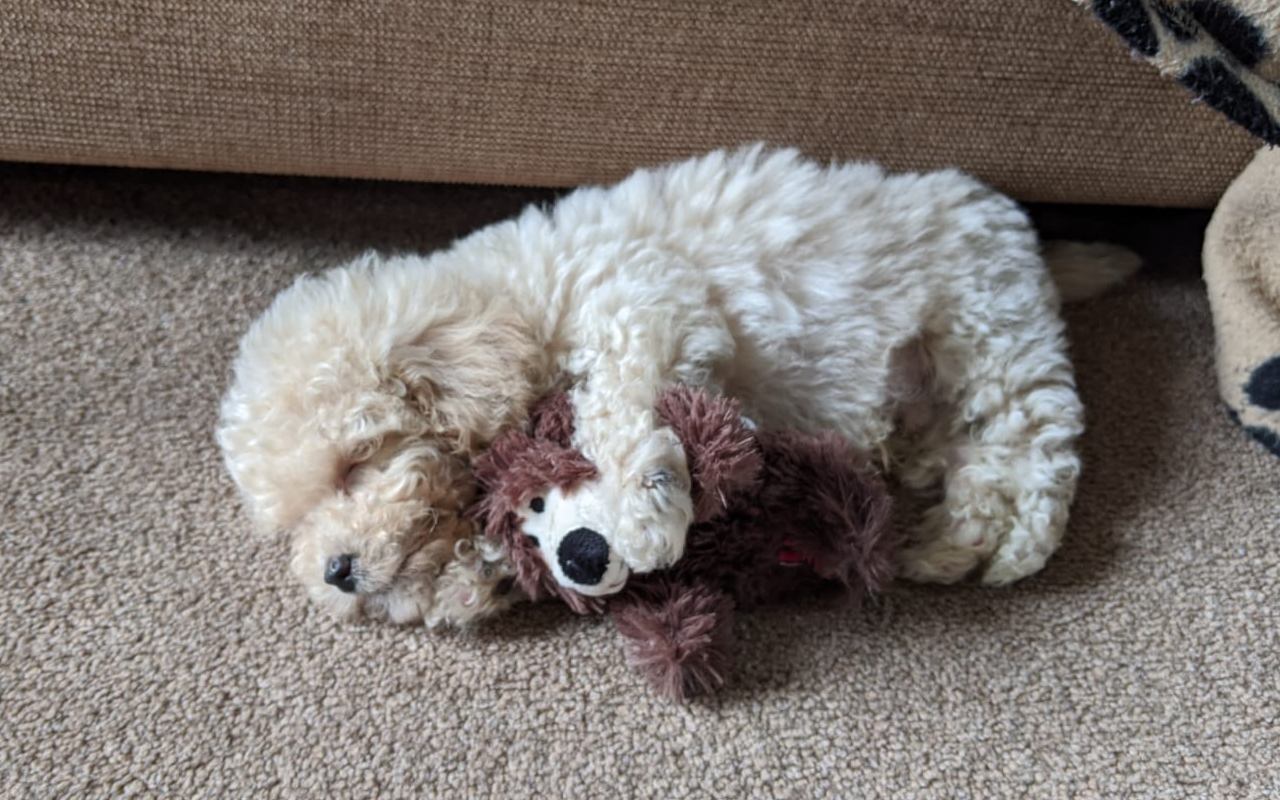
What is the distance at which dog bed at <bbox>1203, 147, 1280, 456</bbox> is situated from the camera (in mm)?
1319

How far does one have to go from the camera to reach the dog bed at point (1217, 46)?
107 centimetres

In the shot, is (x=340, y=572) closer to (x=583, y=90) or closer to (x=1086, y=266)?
(x=583, y=90)

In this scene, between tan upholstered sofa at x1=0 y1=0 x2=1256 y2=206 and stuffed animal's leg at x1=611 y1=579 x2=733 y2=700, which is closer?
stuffed animal's leg at x1=611 y1=579 x2=733 y2=700

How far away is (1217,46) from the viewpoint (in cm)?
110

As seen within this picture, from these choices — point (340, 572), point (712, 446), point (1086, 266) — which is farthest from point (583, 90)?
point (1086, 266)

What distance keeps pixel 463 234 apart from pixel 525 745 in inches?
32.4

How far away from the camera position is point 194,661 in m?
1.14

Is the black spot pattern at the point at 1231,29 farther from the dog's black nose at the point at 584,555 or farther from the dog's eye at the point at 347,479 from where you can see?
the dog's eye at the point at 347,479

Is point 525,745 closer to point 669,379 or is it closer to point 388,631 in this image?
point 388,631

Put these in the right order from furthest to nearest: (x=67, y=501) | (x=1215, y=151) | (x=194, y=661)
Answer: (x=1215, y=151) → (x=67, y=501) → (x=194, y=661)

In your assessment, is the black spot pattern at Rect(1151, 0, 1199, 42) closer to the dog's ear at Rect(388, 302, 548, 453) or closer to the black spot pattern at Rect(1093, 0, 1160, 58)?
the black spot pattern at Rect(1093, 0, 1160, 58)

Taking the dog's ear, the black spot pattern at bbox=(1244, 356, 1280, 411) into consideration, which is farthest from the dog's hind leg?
the dog's ear

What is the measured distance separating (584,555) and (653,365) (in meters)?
0.23

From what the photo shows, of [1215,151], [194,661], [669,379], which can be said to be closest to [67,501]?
[194,661]
